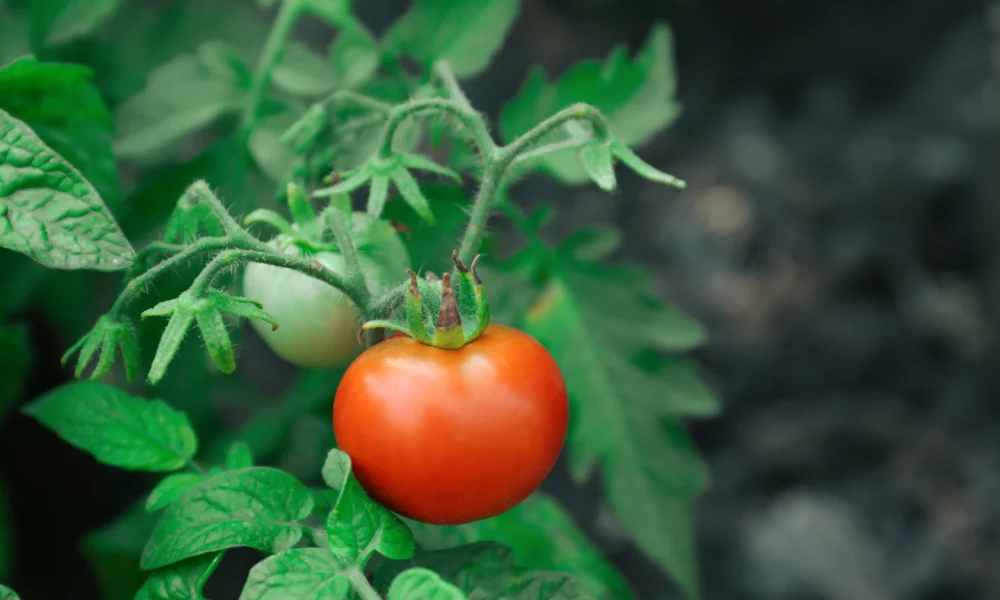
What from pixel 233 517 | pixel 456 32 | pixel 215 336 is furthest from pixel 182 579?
pixel 456 32

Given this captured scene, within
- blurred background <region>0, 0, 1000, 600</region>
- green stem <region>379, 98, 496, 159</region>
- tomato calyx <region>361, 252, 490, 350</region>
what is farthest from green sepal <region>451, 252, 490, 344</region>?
blurred background <region>0, 0, 1000, 600</region>

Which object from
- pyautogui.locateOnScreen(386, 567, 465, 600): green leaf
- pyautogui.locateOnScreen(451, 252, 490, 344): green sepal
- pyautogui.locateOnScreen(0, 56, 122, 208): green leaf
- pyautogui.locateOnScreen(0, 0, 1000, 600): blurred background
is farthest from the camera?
pyautogui.locateOnScreen(0, 0, 1000, 600): blurred background

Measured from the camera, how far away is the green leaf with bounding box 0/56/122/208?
0.75 metres

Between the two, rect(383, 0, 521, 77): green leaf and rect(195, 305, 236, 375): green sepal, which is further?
rect(383, 0, 521, 77): green leaf

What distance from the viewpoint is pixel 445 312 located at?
599 millimetres

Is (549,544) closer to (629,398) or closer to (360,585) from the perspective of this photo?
(629,398)

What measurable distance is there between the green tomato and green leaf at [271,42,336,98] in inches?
10.9

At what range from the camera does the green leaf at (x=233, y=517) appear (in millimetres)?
586

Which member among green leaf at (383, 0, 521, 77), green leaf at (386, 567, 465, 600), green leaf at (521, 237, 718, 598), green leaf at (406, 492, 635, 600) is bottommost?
green leaf at (406, 492, 635, 600)

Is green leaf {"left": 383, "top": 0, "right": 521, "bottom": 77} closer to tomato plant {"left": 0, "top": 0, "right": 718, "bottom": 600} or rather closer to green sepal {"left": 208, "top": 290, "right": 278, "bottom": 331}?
tomato plant {"left": 0, "top": 0, "right": 718, "bottom": 600}

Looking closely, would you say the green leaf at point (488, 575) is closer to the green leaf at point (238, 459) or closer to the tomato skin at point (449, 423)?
the tomato skin at point (449, 423)

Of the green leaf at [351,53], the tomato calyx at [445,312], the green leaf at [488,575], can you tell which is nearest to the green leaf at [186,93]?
the green leaf at [351,53]

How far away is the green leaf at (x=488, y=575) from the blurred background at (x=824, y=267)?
2.69 feet

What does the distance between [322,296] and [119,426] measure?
193mm
